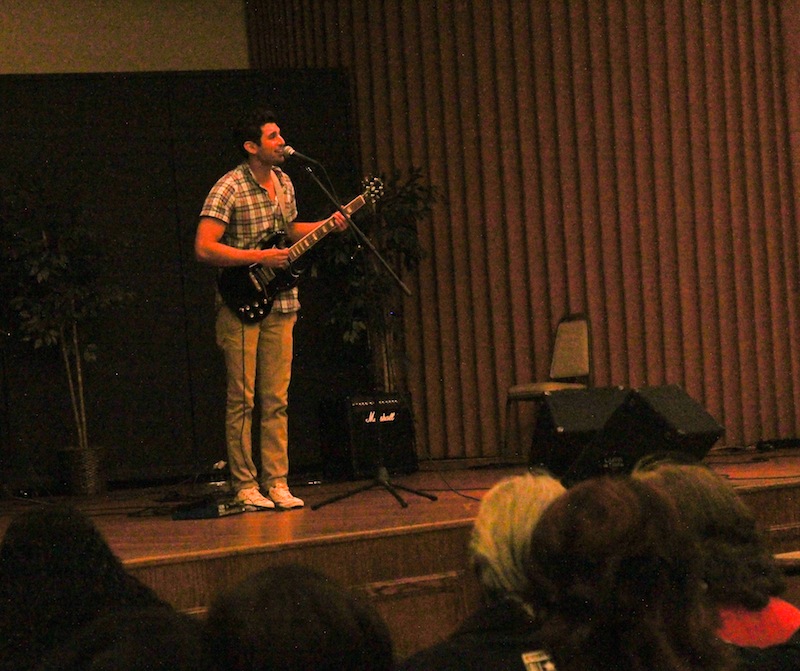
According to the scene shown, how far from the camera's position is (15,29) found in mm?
6766

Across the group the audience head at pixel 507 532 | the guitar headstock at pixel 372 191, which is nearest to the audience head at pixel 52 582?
the audience head at pixel 507 532

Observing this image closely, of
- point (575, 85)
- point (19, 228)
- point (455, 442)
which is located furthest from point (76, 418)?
point (575, 85)

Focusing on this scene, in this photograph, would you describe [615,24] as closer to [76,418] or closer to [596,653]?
[76,418]

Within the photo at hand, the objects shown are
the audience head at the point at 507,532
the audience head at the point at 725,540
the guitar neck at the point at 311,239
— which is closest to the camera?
the audience head at the point at 507,532

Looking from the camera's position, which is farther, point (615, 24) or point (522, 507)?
point (615, 24)

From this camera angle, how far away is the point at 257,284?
14.6 ft

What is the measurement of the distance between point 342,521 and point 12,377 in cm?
282

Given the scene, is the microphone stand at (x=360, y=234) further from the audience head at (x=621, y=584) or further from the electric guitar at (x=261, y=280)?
the audience head at (x=621, y=584)

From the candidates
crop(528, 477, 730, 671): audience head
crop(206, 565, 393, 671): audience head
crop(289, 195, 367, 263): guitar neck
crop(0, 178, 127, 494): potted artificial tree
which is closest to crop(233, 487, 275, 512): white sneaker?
crop(289, 195, 367, 263): guitar neck

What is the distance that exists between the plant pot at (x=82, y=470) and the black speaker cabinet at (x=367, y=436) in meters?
1.22

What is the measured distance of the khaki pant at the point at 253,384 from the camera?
14.8 ft

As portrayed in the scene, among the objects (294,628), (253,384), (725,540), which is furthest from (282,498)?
(294,628)

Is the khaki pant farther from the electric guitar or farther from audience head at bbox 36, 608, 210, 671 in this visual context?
audience head at bbox 36, 608, 210, 671

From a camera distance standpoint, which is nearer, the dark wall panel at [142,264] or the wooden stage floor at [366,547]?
the wooden stage floor at [366,547]
